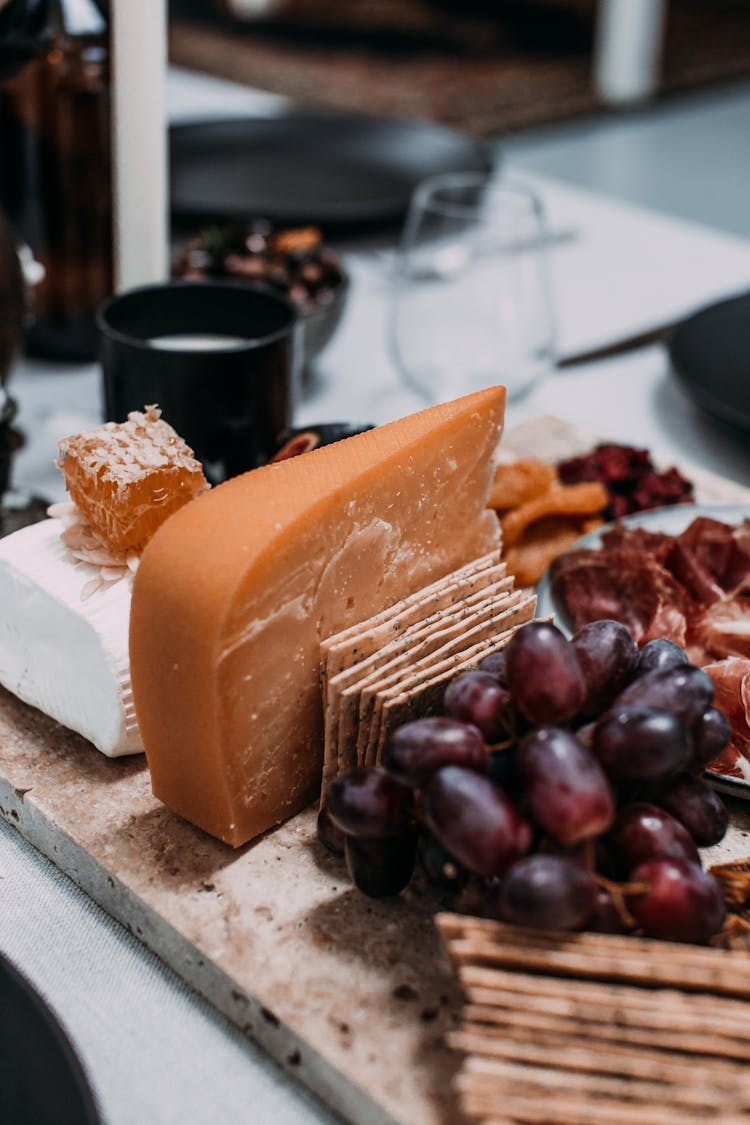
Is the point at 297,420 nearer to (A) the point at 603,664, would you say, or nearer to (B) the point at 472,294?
(B) the point at 472,294

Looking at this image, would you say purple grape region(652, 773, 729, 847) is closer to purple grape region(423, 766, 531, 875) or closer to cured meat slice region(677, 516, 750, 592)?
purple grape region(423, 766, 531, 875)

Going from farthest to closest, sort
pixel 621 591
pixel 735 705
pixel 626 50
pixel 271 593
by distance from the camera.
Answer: pixel 626 50, pixel 621 591, pixel 735 705, pixel 271 593

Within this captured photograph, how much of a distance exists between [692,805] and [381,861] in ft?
0.50

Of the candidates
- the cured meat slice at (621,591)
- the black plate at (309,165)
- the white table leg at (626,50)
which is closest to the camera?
the cured meat slice at (621,591)

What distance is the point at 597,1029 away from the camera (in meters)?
0.49

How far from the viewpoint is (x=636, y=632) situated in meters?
0.80

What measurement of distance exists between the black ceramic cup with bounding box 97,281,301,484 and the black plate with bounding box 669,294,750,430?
397 mm

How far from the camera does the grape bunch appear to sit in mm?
504

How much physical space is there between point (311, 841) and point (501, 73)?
4.22 metres

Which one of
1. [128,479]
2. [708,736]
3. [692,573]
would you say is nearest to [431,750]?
[708,736]

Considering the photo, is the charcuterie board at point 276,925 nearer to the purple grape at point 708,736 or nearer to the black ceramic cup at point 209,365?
the purple grape at point 708,736

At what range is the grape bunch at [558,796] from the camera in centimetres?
50

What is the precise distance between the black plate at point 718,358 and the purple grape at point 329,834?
614 mm

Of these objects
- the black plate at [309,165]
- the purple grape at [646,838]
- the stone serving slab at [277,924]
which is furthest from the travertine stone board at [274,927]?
the black plate at [309,165]
